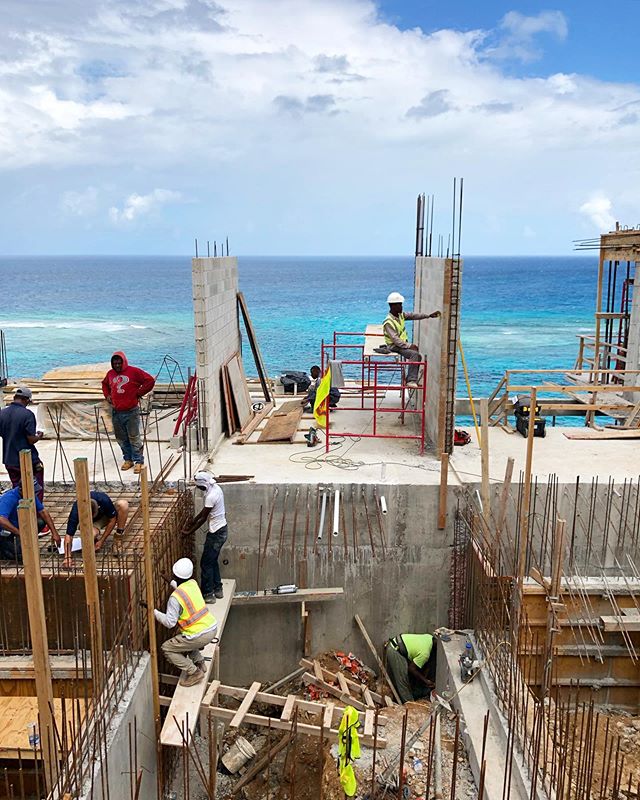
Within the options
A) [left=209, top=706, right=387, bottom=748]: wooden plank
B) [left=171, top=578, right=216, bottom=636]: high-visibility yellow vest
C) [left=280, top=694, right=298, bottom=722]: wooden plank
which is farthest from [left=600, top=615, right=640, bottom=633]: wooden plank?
[left=171, top=578, right=216, bottom=636]: high-visibility yellow vest

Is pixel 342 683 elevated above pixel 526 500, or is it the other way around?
pixel 526 500

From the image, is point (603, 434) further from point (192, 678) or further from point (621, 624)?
point (192, 678)

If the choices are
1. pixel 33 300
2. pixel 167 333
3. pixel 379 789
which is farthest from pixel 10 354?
pixel 379 789

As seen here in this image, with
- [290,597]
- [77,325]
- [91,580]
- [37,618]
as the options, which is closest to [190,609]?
[91,580]

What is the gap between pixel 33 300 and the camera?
10119cm

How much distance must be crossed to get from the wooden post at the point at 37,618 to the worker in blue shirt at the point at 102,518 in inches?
119

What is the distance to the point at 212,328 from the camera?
40.9 feet

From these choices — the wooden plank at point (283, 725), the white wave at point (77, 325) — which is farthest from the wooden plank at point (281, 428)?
the white wave at point (77, 325)

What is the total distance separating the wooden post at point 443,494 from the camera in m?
10.8

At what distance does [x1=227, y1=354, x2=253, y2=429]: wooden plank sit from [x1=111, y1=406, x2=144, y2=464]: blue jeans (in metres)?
2.47

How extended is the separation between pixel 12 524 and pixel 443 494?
611cm

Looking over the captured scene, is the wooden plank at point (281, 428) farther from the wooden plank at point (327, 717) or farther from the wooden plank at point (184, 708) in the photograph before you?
the wooden plank at point (327, 717)

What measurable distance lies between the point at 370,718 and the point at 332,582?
291cm

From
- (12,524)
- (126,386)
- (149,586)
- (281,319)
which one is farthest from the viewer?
(281,319)
